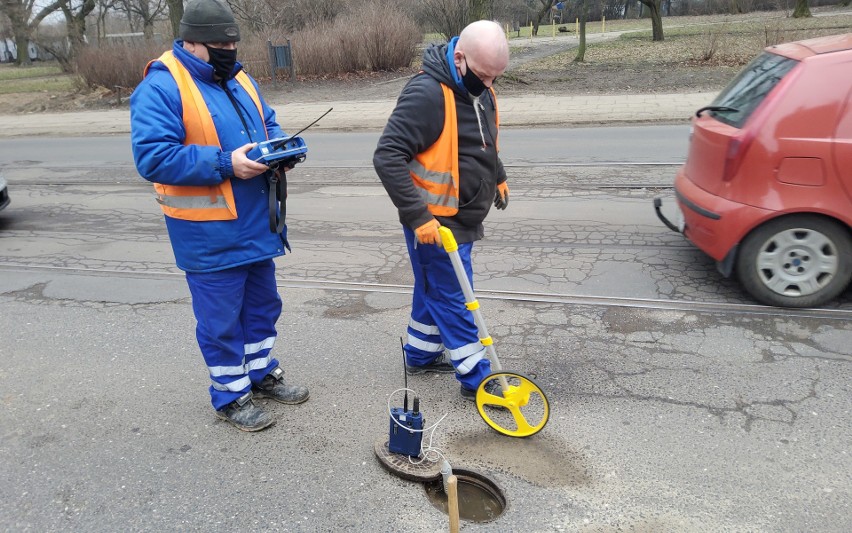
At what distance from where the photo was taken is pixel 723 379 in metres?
3.80

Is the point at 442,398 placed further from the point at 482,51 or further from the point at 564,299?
the point at 482,51

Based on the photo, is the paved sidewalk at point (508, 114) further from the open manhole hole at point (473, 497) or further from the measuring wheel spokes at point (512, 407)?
the open manhole hole at point (473, 497)

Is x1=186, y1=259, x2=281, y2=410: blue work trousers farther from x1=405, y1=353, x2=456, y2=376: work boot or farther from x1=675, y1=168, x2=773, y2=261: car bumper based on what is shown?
x1=675, y1=168, x2=773, y2=261: car bumper

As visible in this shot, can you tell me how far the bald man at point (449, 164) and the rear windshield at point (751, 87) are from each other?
79.9 inches

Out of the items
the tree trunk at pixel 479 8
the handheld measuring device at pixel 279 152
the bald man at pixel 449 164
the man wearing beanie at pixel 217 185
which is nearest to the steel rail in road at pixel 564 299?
the bald man at pixel 449 164

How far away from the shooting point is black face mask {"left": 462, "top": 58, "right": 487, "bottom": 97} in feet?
10.6

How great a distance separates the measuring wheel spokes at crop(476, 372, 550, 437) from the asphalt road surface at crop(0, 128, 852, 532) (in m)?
0.09

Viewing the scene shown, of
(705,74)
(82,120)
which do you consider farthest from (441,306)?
(82,120)

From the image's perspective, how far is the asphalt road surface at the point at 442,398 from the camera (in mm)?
2930

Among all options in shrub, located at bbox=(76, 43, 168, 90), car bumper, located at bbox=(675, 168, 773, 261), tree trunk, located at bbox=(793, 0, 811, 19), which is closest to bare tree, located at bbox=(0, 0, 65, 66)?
shrub, located at bbox=(76, 43, 168, 90)

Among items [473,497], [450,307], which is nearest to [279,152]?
[450,307]

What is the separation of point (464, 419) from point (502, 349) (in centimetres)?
83

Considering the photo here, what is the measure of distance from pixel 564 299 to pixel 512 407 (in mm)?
1764

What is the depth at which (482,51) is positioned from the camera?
314 cm
